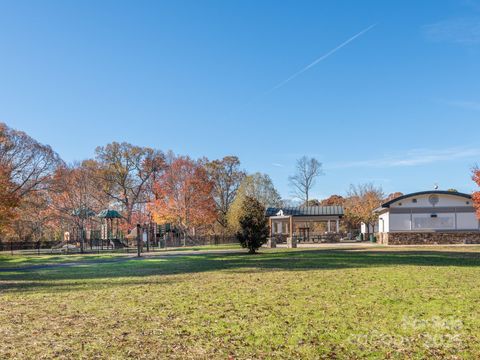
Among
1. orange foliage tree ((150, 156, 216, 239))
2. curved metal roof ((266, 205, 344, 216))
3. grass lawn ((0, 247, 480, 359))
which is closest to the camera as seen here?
grass lawn ((0, 247, 480, 359))

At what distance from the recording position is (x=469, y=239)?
39062 millimetres

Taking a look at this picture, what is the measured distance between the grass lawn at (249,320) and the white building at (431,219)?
29.3 metres

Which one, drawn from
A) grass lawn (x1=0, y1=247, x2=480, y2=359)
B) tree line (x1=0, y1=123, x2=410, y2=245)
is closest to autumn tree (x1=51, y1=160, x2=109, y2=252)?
tree line (x1=0, y1=123, x2=410, y2=245)

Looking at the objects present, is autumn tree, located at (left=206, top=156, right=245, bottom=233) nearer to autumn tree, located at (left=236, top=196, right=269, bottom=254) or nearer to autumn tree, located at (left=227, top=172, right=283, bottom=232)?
autumn tree, located at (left=227, top=172, right=283, bottom=232)

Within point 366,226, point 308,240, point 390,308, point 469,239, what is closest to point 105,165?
point 308,240

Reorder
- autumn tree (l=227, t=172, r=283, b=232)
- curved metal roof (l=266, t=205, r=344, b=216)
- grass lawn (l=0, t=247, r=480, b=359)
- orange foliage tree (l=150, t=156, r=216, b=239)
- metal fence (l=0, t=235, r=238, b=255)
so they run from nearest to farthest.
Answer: grass lawn (l=0, t=247, r=480, b=359)
metal fence (l=0, t=235, r=238, b=255)
orange foliage tree (l=150, t=156, r=216, b=239)
curved metal roof (l=266, t=205, r=344, b=216)
autumn tree (l=227, t=172, r=283, b=232)

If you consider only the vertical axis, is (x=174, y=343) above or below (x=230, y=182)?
below

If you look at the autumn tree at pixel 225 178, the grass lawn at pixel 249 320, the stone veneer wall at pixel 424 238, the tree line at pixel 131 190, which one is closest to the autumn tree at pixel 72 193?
the tree line at pixel 131 190

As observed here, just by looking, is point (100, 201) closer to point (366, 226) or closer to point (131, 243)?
point (131, 243)

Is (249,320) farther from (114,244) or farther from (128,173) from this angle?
(128,173)

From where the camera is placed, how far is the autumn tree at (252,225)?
89.7 ft

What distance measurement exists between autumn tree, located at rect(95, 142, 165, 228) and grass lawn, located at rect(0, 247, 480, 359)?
147 feet

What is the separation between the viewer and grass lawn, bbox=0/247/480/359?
210 inches

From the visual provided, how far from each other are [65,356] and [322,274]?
31.7ft
